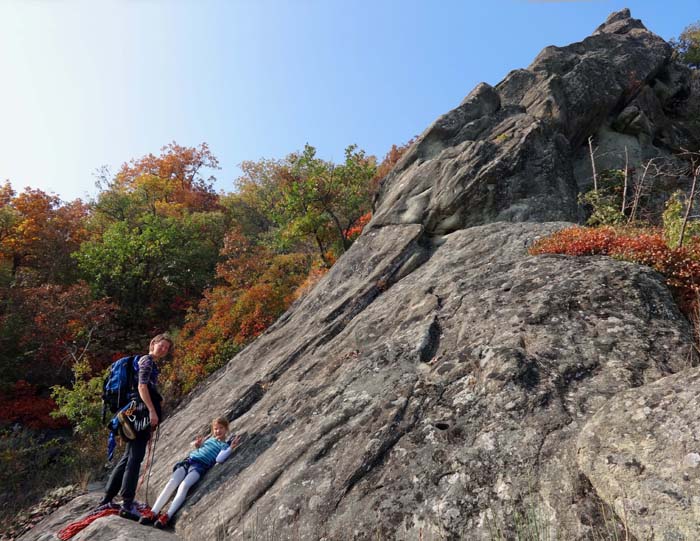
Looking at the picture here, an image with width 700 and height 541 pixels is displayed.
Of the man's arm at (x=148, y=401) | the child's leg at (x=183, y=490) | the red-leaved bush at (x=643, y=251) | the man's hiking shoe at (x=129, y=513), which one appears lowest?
the red-leaved bush at (x=643, y=251)

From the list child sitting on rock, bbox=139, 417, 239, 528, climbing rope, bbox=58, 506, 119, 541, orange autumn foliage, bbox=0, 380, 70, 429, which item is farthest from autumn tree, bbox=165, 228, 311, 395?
climbing rope, bbox=58, 506, 119, 541

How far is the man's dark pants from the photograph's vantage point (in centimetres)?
683

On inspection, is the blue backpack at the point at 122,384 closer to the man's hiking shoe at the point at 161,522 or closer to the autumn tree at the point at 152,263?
the man's hiking shoe at the point at 161,522

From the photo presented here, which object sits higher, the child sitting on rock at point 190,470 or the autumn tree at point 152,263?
the autumn tree at point 152,263

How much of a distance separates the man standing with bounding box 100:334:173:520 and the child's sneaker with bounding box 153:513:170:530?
391 mm

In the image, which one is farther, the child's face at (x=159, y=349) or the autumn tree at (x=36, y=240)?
the autumn tree at (x=36, y=240)

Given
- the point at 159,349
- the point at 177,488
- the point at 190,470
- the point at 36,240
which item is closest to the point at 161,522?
the point at 177,488

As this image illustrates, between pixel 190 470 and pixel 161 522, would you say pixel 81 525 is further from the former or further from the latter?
pixel 190 470

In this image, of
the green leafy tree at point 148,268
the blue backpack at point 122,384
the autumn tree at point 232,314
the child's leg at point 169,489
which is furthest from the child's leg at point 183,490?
→ the green leafy tree at point 148,268

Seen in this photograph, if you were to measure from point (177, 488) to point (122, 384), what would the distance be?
2075mm

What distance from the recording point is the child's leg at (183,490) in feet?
22.4

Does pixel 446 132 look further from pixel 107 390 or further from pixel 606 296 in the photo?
pixel 107 390

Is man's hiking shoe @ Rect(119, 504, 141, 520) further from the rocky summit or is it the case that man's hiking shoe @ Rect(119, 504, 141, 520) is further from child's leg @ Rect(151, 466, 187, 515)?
the rocky summit

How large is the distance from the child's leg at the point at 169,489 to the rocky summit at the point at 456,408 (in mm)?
380
